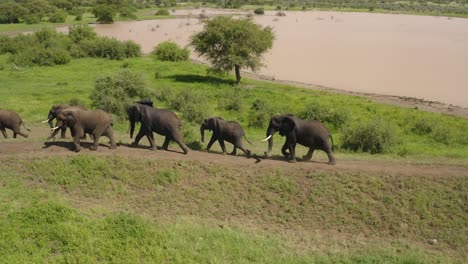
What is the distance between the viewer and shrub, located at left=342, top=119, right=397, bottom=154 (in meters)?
18.6

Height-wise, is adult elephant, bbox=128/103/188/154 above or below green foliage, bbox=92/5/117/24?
above

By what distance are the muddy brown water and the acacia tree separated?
290 inches

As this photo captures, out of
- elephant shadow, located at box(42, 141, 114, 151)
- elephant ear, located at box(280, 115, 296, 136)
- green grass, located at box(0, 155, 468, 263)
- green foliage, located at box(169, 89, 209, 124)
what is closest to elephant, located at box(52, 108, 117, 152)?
elephant shadow, located at box(42, 141, 114, 151)

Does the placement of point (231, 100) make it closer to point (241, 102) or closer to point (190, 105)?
point (241, 102)

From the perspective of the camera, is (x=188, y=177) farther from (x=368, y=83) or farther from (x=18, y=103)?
(x=368, y=83)

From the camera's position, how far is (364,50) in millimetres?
52969

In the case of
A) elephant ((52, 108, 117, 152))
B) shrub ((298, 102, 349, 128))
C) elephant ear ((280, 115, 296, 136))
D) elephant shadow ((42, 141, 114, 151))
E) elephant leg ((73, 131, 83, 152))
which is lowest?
shrub ((298, 102, 349, 128))

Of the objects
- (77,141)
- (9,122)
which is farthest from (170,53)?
(77,141)

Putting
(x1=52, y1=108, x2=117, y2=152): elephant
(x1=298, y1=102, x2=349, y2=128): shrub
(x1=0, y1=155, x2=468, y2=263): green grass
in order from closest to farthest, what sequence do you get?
(x1=0, y1=155, x2=468, y2=263): green grass, (x1=52, y1=108, x2=117, y2=152): elephant, (x1=298, y1=102, x2=349, y2=128): shrub

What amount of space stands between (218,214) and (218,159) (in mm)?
2130

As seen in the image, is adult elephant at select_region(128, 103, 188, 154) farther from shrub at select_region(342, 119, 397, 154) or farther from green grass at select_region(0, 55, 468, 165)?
shrub at select_region(342, 119, 397, 154)

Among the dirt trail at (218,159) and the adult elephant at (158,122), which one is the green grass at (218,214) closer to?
the dirt trail at (218,159)

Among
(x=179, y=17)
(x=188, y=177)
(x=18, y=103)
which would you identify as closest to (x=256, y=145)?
(x=188, y=177)

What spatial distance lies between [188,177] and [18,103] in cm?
1792
